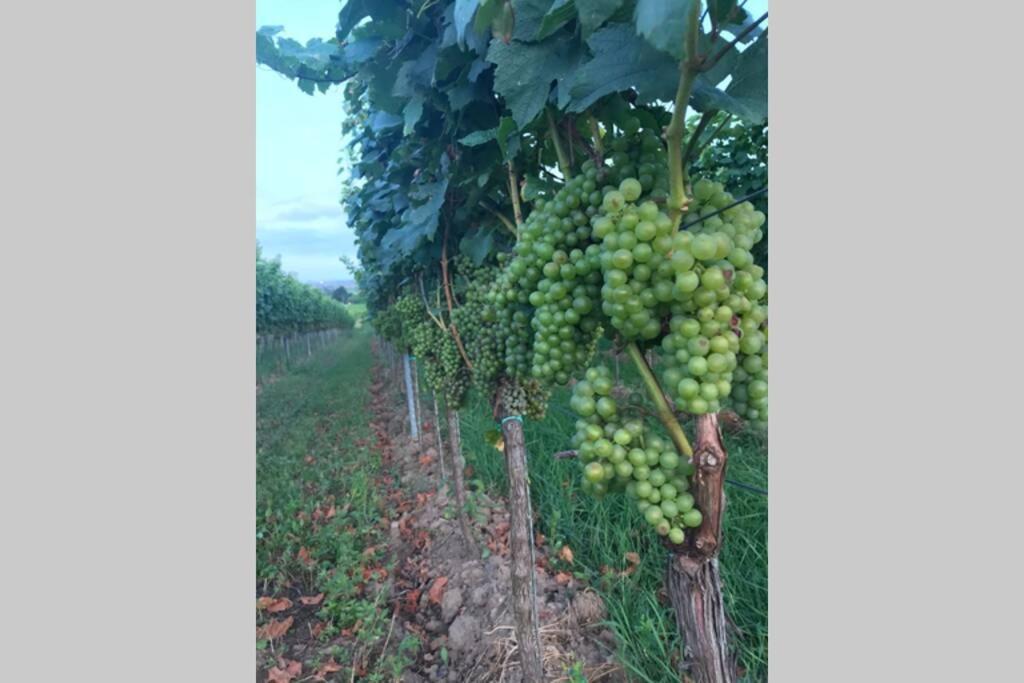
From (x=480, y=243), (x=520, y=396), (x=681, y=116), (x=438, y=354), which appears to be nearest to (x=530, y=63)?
(x=681, y=116)

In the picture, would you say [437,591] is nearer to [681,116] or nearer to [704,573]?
[704,573]

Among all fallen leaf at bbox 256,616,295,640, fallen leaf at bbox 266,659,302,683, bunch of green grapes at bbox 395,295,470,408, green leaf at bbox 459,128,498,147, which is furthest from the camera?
fallen leaf at bbox 256,616,295,640

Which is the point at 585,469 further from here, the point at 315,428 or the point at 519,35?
the point at 315,428

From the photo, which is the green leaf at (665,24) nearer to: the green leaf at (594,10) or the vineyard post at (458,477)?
the green leaf at (594,10)

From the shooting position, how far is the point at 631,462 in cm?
114

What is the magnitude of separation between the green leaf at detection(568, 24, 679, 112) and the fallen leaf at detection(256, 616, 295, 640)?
11.4 ft

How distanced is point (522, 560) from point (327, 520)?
2826 millimetres

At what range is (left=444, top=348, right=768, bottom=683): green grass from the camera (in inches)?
96.3

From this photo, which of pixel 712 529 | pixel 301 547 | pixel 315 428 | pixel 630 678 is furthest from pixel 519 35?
pixel 315 428

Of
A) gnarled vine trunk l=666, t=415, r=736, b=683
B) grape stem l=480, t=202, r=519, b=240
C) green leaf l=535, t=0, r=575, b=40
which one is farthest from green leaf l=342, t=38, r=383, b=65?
gnarled vine trunk l=666, t=415, r=736, b=683

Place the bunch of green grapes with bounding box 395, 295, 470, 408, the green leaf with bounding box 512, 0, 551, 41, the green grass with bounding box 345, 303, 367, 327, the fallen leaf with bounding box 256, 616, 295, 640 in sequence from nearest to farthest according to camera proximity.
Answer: the green leaf with bounding box 512, 0, 551, 41
the bunch of green grapes with bounding box 395, 295, 470, 408
the fallen leaf with bounding box 256, 616, 295, 640
the green grass with bounding box 345, 303, 367, 327

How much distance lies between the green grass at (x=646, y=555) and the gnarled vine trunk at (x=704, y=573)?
741 millimetres

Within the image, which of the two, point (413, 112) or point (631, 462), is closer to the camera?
point (631, 462)

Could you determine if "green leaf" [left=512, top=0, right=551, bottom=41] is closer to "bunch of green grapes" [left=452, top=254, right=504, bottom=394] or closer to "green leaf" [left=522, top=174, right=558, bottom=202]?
"green leaf" [left=522, top=174, right=558, bottom=202]
